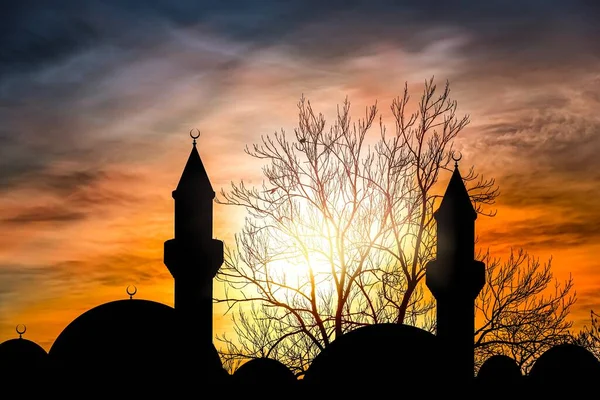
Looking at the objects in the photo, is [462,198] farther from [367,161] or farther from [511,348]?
[511,348]

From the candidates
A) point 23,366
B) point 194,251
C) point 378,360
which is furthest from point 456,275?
point 23,366

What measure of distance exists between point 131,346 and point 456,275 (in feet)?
23.6

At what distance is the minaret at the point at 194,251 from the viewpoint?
16.2 meters

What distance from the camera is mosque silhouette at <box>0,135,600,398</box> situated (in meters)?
12.2

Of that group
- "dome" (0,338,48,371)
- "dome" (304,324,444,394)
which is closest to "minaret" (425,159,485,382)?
"dome" (304,324,444,394)

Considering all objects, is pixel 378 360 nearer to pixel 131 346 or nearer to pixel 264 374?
pixel 264 374

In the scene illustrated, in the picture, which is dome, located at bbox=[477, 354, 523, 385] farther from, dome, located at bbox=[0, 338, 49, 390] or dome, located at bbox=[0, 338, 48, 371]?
dome, located at bbox=[0, 338, 48, 371]

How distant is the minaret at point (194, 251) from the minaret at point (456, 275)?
5096mm

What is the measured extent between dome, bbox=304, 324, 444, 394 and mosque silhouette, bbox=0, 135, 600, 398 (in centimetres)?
2

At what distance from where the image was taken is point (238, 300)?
64.7ft

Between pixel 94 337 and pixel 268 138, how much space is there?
8.02 m

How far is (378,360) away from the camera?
12141 mm

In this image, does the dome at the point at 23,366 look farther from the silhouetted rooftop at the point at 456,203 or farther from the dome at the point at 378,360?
the silhouetted rooftop at the point at 456,203

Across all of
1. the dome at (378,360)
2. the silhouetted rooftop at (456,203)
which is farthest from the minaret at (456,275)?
the dome at (378,360)
